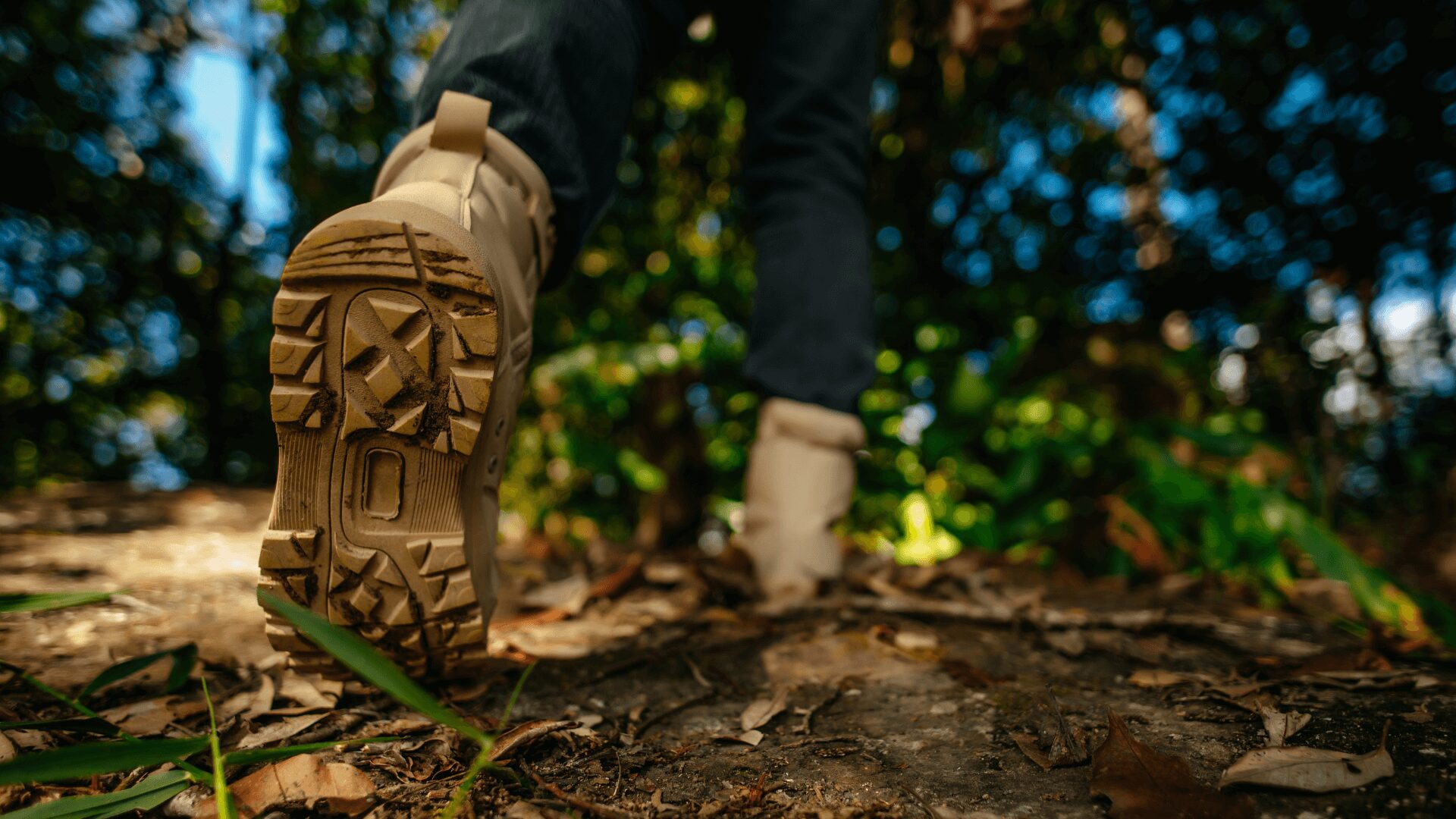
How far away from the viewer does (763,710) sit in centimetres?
81

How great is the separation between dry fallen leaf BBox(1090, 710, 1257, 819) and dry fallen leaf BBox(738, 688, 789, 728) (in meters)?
0.31

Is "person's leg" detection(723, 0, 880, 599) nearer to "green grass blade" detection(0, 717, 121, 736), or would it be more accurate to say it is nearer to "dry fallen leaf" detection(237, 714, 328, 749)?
"dry fallen leaf" detection(237, 714, 328, 749)

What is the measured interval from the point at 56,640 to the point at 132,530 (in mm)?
914

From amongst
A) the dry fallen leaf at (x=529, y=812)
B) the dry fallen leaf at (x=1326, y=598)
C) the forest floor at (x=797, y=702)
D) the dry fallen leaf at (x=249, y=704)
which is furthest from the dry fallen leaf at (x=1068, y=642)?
the dry fallen leaf at (x=249, y=704)

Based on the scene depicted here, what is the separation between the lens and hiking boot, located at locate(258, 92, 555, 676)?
2.22 feet

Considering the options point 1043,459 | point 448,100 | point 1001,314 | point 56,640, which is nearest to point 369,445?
point 448,100

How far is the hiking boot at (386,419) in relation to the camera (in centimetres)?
68

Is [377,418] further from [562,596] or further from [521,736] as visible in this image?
[562,596]

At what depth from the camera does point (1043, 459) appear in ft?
6.18

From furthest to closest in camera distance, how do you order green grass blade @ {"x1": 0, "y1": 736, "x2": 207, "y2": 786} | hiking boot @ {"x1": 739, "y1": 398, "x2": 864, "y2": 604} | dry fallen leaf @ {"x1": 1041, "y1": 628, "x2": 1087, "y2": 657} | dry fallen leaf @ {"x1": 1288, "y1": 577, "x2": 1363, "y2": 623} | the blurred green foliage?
the blurred green foliage, dry fallen leaf @ {"x1": 1288, "y1": 577, "x2": 1363, "y2": 623}, hiking boot @ {"x1": 739, "y1": 398, "x2": 864, "y2": 604}, dry fallen leaf @ {"x1": 1041, "y1": 628, "x2": 1087, "y2": 657}, green grass blade @ {"x1": 0, "y1": 736, "x2": 207, "y2": 786}

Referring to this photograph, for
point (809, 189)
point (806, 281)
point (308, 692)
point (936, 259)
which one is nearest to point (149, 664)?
point (308, 692)

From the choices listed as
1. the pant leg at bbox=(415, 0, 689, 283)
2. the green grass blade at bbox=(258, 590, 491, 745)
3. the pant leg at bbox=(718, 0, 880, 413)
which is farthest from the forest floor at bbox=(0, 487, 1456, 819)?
the pant leg at bbox=(415, 0, 689, 283)

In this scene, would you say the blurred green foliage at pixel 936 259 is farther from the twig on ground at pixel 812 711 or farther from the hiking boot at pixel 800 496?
the twig on ground at pixel 812 711

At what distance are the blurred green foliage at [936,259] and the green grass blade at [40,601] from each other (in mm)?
1242
